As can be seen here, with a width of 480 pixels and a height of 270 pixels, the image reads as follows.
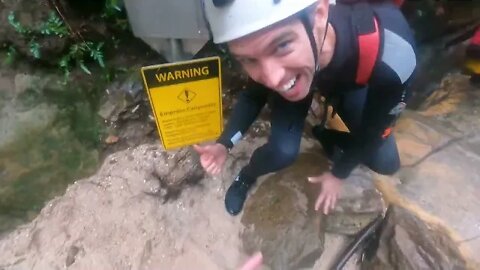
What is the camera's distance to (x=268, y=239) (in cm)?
170

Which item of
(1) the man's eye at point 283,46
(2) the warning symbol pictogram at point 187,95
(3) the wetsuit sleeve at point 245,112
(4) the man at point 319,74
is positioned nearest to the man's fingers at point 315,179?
(4) the man at point 319,74

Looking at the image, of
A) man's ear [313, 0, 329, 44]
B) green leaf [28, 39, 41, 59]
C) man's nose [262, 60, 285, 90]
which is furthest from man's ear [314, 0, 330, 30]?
green leaf [28, 39, 41, 59]

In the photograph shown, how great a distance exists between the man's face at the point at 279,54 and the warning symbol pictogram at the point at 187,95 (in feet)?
1.25

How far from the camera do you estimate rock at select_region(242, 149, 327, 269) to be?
66.2 inches

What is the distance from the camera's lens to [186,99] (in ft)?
5.06

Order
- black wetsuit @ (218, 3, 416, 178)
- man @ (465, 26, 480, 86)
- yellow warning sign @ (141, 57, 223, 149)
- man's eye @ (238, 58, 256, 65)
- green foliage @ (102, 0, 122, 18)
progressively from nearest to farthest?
man's eye @ (238, 58, 256, 65)
black wetsuit @ (218, 3, 416, 178)
yellow warning sign @ (141, 57, 223, 149)
green foliage @ (102, 0, 122, 18)
man @ (465, 26, 480, 86)

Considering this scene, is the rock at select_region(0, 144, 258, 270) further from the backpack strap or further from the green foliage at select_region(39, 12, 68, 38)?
the backpack strap

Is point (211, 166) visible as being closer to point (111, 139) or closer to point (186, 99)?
point (186, 99)

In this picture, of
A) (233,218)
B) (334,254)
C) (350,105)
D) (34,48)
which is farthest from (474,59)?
(34,48)

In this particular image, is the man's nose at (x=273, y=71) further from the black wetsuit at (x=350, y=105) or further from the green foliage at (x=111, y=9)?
the green foliage at (x=111, y=9)

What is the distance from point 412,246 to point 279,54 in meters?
0.78

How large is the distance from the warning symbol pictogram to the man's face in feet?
1.25

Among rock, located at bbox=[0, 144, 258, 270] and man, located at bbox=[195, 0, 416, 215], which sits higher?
man, located at bbox=[195, 0, 416, 215]

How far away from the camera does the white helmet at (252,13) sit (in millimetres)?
1034
